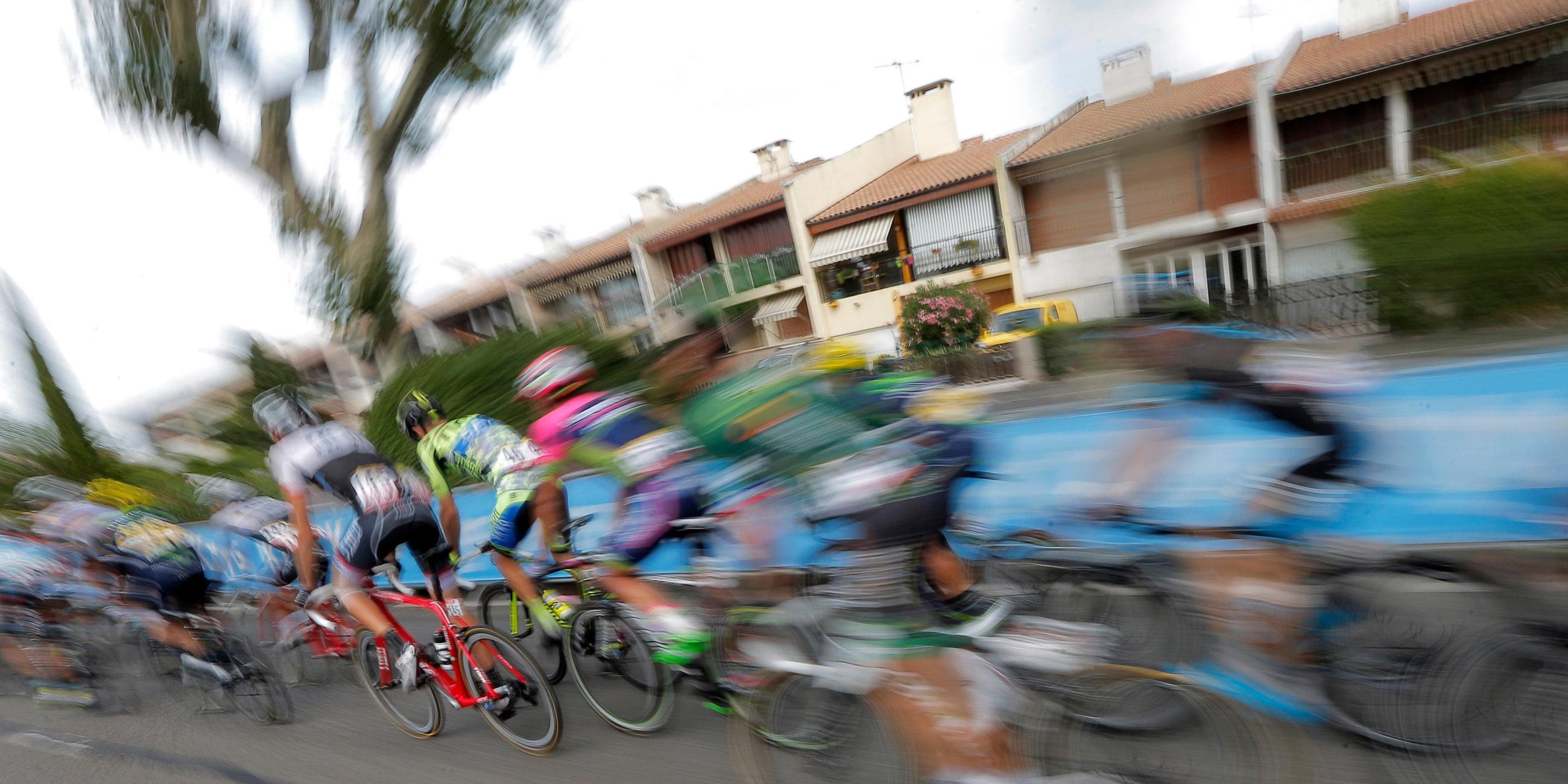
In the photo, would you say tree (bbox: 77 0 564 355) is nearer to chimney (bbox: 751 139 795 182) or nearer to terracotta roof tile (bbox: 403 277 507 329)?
terracotta roof tile (bbox: 403 277 507 329)

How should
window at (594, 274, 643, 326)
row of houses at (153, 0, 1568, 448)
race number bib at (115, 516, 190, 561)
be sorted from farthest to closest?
window at (594, 274, 643, 326)
race number bib at (115, 516, 190, 561)
row of houses at (153, 0, 1568, 448)

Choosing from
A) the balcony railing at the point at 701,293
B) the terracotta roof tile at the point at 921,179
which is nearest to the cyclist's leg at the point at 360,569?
the balcony railing at the point at 701,293

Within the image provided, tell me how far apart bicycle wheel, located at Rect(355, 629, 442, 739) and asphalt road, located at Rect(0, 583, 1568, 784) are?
85 millimetres

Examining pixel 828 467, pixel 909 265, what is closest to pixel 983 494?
pixel 828 467

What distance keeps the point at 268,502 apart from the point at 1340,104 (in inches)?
447

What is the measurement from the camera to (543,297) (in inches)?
606

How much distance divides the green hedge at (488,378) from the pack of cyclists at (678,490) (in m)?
6.31

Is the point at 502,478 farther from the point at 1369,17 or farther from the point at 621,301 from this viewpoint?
the point at 1369,17

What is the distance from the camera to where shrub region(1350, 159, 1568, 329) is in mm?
6203

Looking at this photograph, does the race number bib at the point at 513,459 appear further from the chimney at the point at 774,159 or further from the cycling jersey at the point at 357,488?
the chimney at the point at 774,159

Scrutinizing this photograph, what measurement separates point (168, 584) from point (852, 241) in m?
14.7

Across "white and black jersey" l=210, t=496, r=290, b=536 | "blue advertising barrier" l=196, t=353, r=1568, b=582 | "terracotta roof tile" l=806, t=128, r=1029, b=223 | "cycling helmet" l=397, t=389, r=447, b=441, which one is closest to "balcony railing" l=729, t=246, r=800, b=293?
"cycling helmet" l=397, t=389, r=447, b=441

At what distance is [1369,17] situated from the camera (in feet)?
33.4

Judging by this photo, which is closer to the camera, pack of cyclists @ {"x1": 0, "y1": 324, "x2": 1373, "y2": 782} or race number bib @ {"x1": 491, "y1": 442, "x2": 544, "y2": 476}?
pack of cyclists @ {"x1": 0, "y1": 324, "x2": 1373, "y2": 782}
